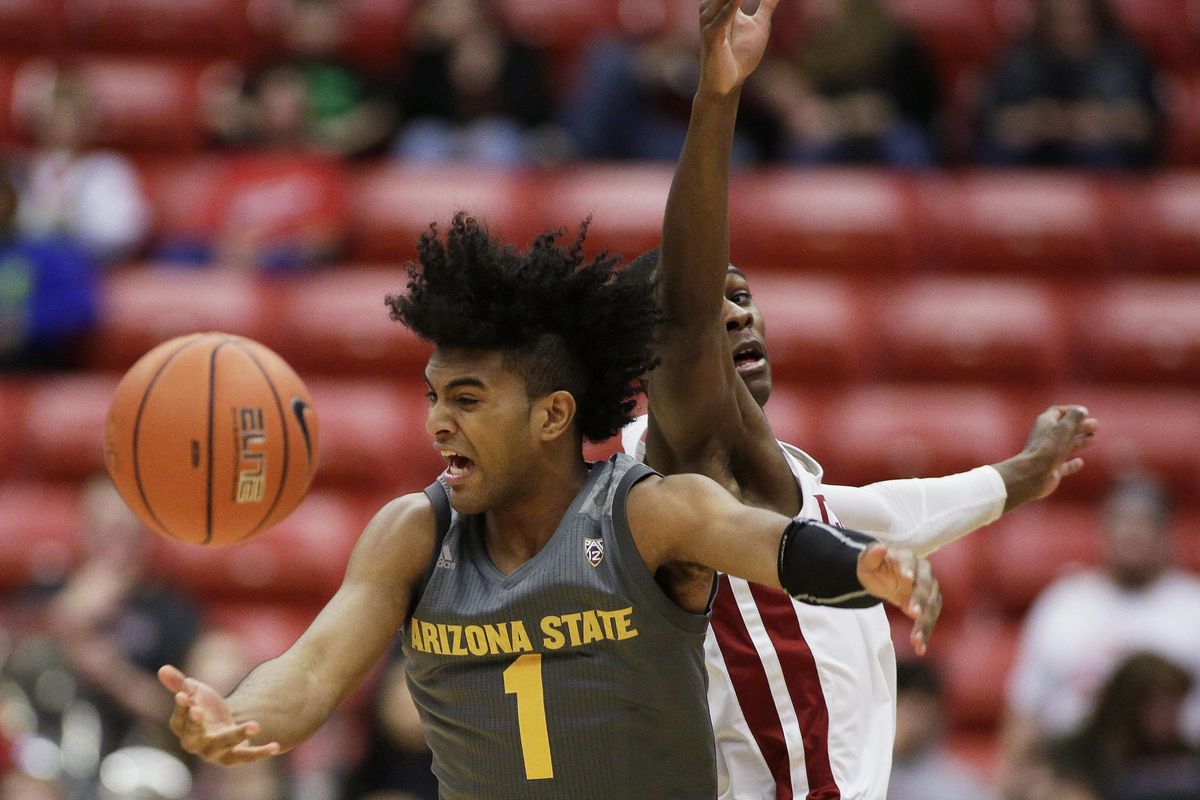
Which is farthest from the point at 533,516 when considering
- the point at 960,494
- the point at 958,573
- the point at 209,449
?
the point at 958,573

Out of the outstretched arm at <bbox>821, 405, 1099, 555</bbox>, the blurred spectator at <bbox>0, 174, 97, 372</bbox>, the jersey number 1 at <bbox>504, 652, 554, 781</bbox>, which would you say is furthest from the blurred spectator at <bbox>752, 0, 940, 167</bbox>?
the jersey number 1 at <bbox>504, 652, 554, 781</bbox>

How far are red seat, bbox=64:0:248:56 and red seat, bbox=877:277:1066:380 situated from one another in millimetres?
4670

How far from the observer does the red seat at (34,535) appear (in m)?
8.77

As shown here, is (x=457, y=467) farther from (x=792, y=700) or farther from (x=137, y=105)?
(x=137, y=105)

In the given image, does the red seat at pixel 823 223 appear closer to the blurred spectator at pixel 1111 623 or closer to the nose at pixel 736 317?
the blurred spectator at pixel 1111 623

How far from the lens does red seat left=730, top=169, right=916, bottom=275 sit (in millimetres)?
9805

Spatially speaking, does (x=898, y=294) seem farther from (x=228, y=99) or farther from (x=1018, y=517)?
(x=228, y=99)

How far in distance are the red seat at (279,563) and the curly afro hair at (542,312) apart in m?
5.15

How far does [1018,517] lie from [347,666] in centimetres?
614

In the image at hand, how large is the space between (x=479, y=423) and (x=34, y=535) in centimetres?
583

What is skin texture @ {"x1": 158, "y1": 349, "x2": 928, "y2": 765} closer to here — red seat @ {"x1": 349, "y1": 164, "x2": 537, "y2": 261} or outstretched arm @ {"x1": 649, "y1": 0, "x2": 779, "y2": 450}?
outstretched arm @ {"x1": 649, "y1": 0, "x2": 779, "y2": 450}

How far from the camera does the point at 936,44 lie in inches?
441

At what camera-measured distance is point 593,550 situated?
374 centimetres

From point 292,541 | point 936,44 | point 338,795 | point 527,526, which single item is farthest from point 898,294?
point 527,526
